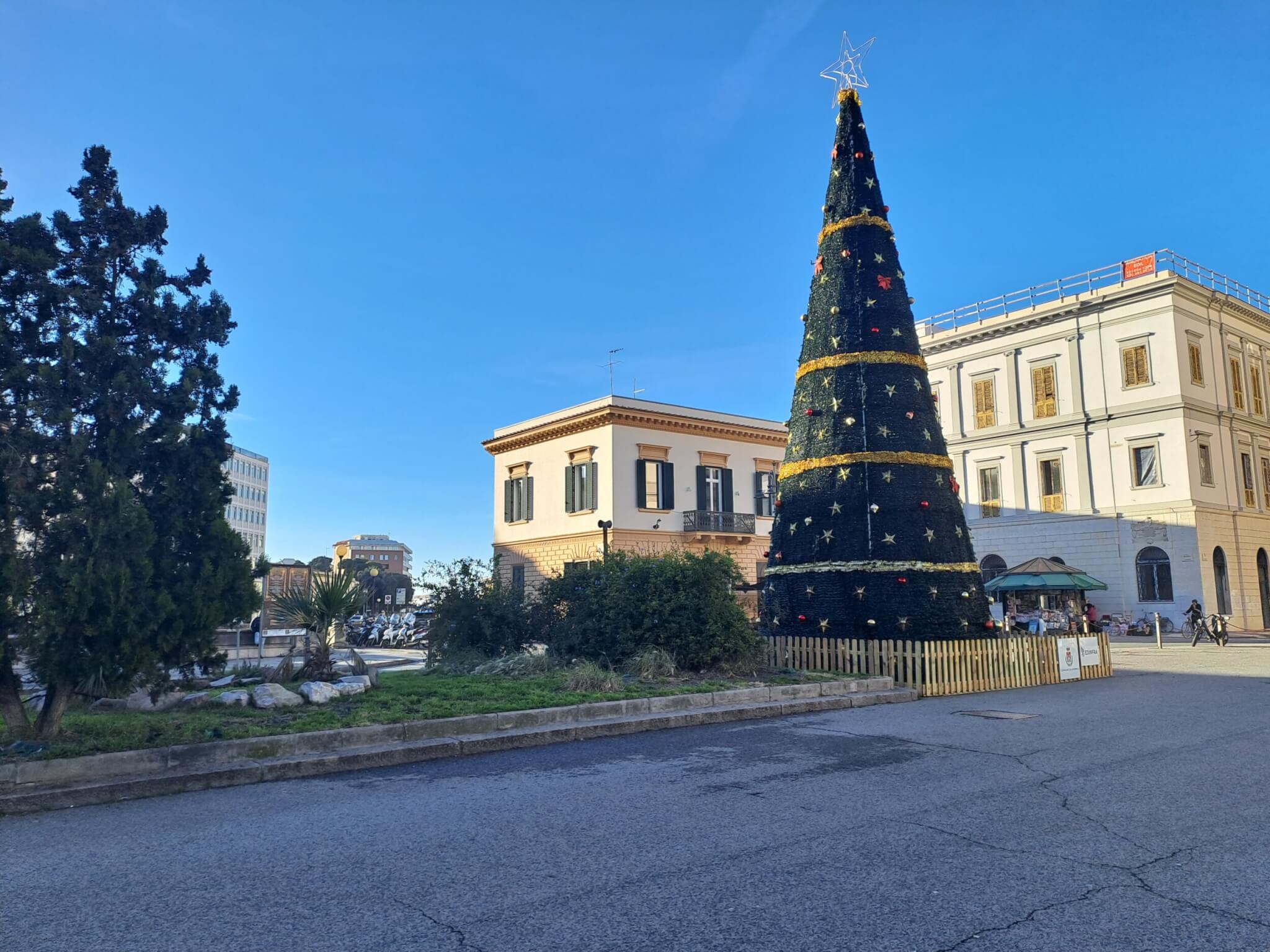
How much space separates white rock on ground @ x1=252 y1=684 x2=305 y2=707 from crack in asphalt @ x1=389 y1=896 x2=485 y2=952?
20.2ft

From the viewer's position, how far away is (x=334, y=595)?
42.5 ft

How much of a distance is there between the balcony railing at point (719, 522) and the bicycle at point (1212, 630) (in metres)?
16.1

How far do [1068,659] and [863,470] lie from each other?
5.70 metres

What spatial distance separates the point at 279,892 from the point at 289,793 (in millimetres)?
2563

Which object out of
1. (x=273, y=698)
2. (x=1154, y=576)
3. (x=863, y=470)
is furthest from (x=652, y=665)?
(x=1154, y=576)

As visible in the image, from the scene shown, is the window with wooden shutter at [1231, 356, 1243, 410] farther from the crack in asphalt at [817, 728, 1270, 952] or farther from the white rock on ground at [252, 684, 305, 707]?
the white rock on ground at [252, 684, 305, 707]

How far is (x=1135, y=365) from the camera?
3656 centimetres

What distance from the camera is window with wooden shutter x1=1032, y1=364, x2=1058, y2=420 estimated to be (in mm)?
39375

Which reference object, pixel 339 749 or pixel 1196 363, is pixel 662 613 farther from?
pixel 1196 363

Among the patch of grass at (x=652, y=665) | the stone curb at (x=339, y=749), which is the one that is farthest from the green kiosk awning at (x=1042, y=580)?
the stone curb at (x=339, y=749)

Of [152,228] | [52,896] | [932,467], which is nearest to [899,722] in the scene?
[932,467]

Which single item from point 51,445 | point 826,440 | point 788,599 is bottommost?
point 788,599

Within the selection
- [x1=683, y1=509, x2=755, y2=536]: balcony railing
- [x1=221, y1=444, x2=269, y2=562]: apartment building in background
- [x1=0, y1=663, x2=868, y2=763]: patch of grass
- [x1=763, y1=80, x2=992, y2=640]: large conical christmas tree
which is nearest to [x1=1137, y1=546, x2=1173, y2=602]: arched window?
[x1=683, y1=509, x2=755, y2=536]: balcony railing

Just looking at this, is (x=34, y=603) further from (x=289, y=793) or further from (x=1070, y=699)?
(x=1070, y=699)
